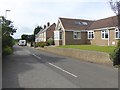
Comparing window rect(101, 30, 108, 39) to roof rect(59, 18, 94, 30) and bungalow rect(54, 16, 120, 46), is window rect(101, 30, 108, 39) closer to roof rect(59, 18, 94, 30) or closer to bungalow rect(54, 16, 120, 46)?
bungalow rect(54, 16, 120, 46)

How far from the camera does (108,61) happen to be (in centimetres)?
1772

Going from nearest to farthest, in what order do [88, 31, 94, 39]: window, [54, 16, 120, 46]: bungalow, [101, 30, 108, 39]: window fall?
1. [101, 30, 108, 39]: window
2. [54, 16, 120, 46]: bungalow
3. [88, 31, 94, 39]: window

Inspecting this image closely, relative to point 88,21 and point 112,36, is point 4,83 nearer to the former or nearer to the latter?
point 112,36

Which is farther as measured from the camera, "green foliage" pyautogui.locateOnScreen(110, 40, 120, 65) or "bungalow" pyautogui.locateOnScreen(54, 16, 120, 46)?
"bungalow" pyautogui.locateOnScreen(54, 16, 120, 46)

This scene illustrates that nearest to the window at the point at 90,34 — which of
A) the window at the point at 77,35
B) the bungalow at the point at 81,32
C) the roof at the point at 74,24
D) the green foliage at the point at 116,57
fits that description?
the bungalow at the point at 81,32

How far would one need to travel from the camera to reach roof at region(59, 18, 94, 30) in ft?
154

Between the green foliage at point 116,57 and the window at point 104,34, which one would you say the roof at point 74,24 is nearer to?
the window at point 104,34

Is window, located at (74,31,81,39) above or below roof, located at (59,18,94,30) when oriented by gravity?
below

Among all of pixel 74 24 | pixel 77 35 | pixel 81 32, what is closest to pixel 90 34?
pixel 81 32

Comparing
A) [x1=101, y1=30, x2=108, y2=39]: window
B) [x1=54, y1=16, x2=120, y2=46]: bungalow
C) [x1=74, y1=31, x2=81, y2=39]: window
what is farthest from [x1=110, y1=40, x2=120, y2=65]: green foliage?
[x1=74, y1=31, x2=81, y2=39]: window

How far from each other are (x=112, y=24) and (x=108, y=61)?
2041 centimetres

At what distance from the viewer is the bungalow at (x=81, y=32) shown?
39.6 m

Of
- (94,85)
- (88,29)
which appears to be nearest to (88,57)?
(94,85)

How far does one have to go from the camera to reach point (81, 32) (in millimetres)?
47094
